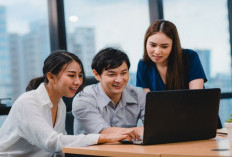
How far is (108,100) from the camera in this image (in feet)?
6.65

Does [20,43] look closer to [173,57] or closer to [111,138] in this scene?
[173,57]

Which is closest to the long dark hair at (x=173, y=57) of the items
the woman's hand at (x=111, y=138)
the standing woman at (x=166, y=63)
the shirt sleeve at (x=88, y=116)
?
the standing woman at (x=166, y=63)

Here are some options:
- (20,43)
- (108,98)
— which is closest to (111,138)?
(108,98)

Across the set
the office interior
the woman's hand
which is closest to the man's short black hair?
the woman's hand

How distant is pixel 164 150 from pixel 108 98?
736mm

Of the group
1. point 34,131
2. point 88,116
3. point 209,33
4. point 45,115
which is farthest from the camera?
point 209,33

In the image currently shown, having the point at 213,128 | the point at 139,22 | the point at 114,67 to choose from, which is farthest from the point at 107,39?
the point at 213,128

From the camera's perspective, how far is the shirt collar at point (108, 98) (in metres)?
2.02

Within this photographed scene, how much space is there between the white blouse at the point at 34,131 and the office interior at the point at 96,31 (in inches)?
42.8

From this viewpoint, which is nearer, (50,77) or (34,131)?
(34,131)

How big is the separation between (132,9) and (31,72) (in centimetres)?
Result: 117

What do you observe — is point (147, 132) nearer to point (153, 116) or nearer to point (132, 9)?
point (153, 116)

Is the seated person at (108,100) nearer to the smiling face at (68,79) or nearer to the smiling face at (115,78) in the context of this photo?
the smiling face at (115,78)

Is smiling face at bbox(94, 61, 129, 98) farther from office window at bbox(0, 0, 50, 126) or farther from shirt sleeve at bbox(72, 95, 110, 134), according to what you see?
office window at bbox(0, 0, 50, 126)
